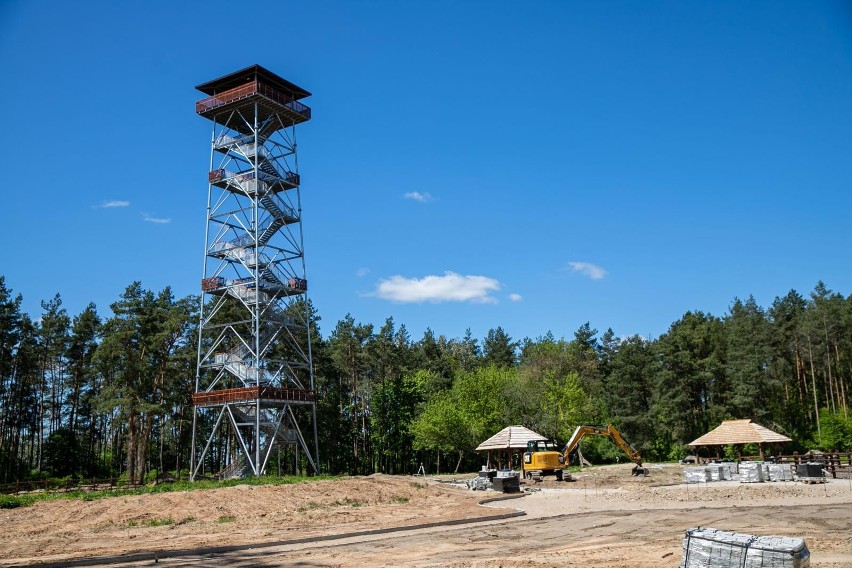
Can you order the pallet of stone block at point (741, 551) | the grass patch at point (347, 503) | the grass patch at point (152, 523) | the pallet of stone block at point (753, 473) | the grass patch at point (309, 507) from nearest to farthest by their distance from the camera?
1. the pallet of stone block at point (741, 551)
2. the grass patch at point (152, 523)
3. the grass patch at point (309, 507)
4. the grass patch at point (347, 503)
5. the pallet of stone block at point (753, 473)

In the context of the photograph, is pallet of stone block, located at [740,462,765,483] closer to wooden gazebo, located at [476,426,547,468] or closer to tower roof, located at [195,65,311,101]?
wooden gazebo, located at [476,426,547,468]

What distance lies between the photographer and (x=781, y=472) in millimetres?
35375

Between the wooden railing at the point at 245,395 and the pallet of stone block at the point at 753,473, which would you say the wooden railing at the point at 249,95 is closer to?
the wooden railing at the point at 245,395

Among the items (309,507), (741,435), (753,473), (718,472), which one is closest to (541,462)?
(718,472)

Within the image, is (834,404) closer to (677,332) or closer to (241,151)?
(677,332)

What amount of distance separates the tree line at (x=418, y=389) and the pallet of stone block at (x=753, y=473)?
28.2 metres

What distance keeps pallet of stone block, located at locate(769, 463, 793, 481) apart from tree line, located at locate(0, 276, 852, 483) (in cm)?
2830

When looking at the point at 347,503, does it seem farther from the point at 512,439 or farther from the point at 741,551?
the point at 741,551

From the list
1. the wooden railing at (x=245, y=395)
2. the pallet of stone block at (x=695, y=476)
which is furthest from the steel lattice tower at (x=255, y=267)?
the pallet of stone block at (x=695, y=476)

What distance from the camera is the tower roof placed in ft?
161

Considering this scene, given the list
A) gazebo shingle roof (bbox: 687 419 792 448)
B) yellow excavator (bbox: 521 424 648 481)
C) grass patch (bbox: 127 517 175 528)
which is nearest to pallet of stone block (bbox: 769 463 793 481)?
gazebo shingle roof (bbox: 687 419 792 448)

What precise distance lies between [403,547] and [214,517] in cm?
1141

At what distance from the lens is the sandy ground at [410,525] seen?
15.6 m

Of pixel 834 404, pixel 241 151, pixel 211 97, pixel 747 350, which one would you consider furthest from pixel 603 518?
pixel 834 404
